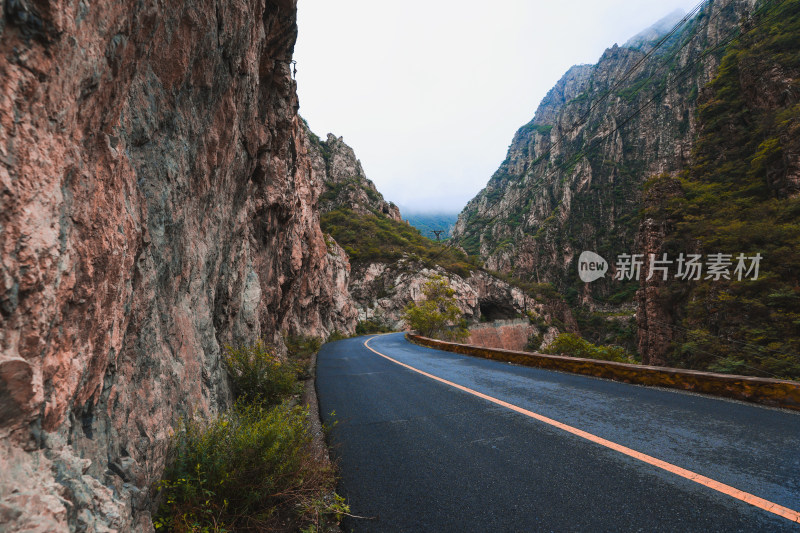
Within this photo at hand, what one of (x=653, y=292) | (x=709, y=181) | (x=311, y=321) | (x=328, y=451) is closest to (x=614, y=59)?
(x=709, y=181)

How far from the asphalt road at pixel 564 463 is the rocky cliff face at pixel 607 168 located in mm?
73014

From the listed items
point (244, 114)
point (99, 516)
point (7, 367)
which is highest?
point (244, 114)

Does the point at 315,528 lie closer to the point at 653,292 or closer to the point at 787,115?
the point at 653,292

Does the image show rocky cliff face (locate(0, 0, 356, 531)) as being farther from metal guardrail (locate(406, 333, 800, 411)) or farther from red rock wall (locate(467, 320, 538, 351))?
red rock wall (locate(467, 320, 538, 351))

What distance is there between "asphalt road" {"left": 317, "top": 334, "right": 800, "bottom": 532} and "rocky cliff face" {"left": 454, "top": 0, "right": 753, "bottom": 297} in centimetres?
7301

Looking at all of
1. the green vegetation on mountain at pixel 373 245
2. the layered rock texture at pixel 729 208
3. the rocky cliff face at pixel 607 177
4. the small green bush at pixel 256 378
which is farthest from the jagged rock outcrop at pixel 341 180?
the small green bush at pixel 256 378

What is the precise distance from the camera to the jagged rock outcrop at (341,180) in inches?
3214

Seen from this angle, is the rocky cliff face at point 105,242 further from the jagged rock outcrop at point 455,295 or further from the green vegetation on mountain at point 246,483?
the jagged rock outcrop at point 455,295

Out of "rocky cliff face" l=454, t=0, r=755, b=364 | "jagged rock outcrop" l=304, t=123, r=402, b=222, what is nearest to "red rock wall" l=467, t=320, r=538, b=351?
"rocky cliff face" l=454, t=0, r=755, b=364

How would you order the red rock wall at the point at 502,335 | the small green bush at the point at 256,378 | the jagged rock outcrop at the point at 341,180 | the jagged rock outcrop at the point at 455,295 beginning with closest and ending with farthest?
the small green bush at the point at 256,378 < the red rock wall at the point at 502,335 < the jagged rock outcrop at the point at 455,295 < the jagged rock outcrop at the point at 341,180

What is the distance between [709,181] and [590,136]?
8961cm

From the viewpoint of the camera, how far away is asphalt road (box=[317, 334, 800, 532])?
2332 mm

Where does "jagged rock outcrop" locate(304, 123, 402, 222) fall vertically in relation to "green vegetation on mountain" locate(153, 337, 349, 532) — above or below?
above

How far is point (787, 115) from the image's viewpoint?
20.9 metres
